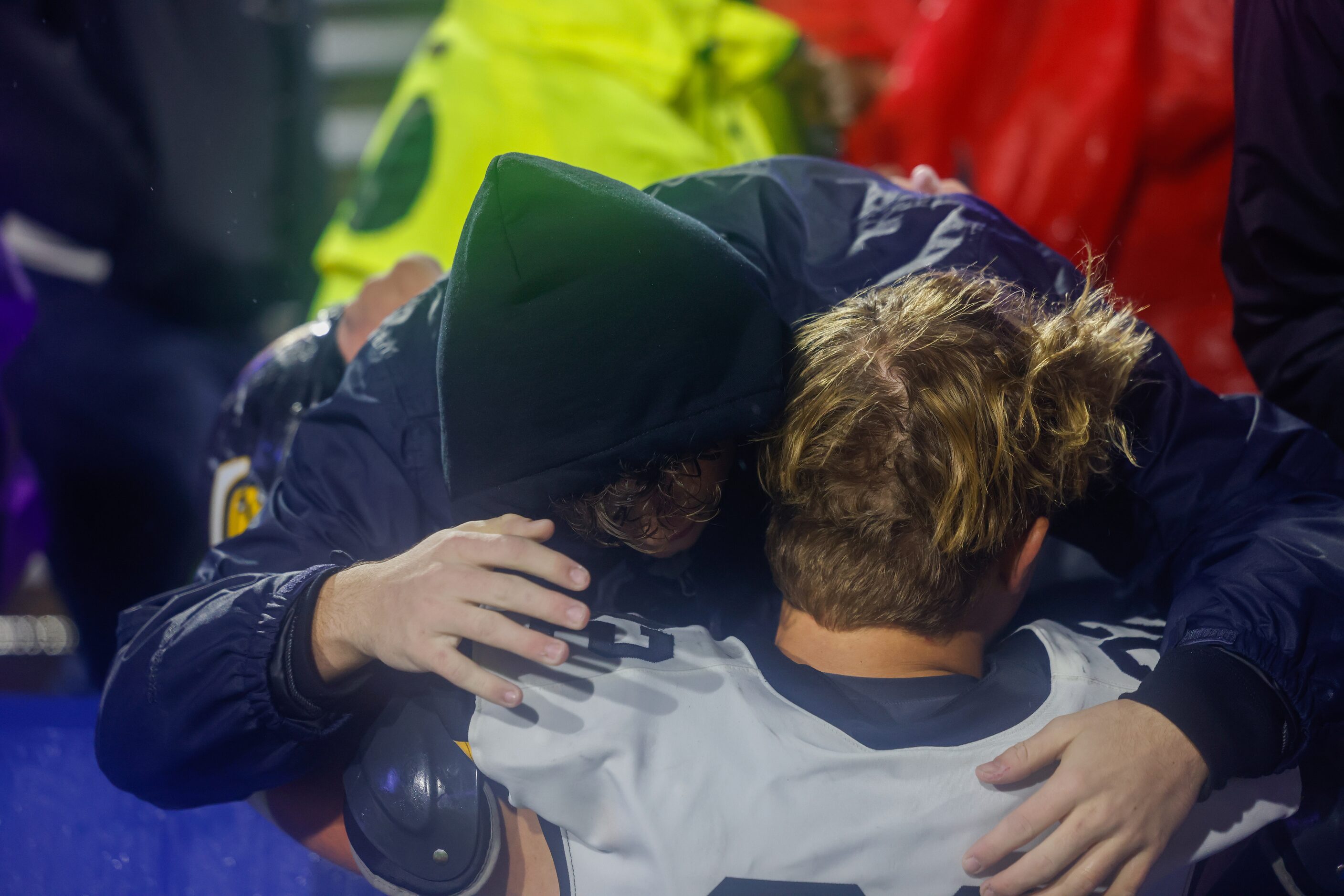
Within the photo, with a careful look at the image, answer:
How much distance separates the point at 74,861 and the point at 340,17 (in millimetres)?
1742

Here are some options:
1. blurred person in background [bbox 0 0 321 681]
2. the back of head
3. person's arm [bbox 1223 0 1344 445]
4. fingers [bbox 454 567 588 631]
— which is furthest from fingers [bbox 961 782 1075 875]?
blurred person in background [bbox 0 0 321 681]

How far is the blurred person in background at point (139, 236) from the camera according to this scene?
5.30 feet

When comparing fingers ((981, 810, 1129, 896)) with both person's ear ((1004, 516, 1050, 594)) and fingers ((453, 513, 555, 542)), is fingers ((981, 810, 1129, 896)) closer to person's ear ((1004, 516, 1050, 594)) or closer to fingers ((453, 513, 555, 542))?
person's ear ((1004, 516, 1050, 594))

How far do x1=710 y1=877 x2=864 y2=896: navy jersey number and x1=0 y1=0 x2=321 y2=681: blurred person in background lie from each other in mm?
1114

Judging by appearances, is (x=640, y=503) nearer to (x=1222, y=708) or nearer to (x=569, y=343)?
(x=569, y=343)

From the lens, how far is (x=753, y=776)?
69cm

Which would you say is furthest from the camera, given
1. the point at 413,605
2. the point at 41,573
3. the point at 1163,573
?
the point at 41,573

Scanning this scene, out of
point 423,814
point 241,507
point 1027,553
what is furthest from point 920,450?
point 241,507

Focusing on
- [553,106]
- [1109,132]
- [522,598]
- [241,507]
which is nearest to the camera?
[522,598]

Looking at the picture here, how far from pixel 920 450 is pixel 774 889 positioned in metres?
0.30

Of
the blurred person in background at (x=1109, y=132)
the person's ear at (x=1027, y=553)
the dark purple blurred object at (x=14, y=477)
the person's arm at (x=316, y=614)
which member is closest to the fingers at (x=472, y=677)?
the person's arm at (x=316, y=614)

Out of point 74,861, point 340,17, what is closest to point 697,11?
point 340,17

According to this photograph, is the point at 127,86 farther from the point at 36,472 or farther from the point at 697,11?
the point at 697,11

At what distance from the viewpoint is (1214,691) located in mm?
710
